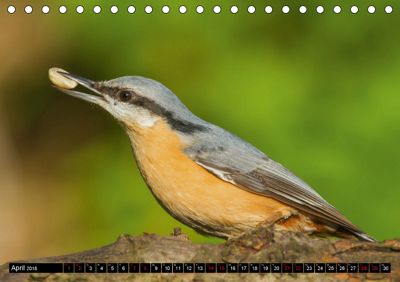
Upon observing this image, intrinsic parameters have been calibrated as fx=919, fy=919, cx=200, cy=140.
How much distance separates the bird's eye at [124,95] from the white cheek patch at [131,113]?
1.0 inches

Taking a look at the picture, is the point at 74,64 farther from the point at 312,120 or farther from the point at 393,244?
the point at 393,244

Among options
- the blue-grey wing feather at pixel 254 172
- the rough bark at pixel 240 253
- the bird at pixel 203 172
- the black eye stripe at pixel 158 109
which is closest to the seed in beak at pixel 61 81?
the bird at pixel 203 172

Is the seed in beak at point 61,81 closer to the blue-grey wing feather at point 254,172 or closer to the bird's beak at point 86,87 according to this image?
the bird's beak at point 86,87

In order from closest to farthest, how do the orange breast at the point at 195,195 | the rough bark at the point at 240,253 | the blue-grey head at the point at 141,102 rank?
the rough bark at the point at 240,253 → the orange breast at the point at 195,195 → the blue-grey head at the point at 141,102

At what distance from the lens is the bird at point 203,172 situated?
4754 millimetres

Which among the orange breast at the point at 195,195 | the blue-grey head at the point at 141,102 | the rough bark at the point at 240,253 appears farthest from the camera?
the blue-grey head at the point at 141,102

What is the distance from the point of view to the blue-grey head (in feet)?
16.3

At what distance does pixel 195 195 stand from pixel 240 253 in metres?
0.56

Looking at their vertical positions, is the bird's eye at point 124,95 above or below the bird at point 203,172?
above

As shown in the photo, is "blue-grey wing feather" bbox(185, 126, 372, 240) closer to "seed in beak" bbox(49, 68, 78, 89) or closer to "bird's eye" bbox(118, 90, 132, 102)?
"bird's eye" bbox(118, 90, 132, 102)

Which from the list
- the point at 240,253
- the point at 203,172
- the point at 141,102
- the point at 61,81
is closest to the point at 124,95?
the point at 141,102

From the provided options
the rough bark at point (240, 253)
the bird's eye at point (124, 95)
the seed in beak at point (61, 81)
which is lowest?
the rough bark at point (240, 253)

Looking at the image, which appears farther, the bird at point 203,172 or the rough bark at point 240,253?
the bird at point 203,172

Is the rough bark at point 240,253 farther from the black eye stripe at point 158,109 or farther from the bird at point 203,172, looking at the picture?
the black eye stripe at point 158,109
